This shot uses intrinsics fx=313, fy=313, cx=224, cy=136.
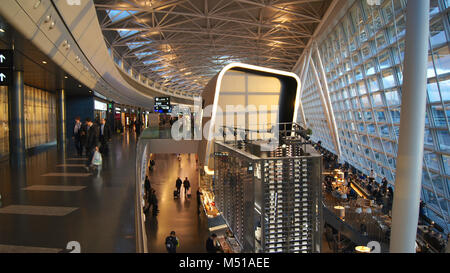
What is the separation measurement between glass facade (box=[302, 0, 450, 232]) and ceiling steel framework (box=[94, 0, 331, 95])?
3958 millimetres

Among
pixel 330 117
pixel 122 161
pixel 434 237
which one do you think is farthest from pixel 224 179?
pixel 330 117

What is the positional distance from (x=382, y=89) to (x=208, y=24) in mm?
18612

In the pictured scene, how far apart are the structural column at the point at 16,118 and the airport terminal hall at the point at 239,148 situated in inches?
2.4

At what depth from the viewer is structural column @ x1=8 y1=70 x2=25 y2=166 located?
44.6ft

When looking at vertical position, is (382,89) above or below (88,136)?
above

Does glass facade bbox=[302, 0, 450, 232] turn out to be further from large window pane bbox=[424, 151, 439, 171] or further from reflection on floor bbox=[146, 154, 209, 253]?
reflection on floor bbox=[146, 154, 209, 253]

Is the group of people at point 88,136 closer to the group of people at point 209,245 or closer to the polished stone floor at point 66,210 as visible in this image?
the polished stone floor at point 66,210

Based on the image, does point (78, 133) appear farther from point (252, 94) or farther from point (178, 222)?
point (252, 94)

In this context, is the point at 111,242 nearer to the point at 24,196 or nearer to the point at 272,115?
the point at 24,196

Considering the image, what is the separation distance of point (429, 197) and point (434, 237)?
4197mm

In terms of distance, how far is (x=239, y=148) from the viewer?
1039cm

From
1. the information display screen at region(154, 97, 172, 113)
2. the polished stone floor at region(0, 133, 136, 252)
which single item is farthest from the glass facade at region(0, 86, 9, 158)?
the information display screen at region(154, 97, 172, 113)

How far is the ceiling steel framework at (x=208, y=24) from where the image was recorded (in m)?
26.1

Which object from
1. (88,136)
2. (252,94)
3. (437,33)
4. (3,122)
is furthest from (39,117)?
(437,33)
